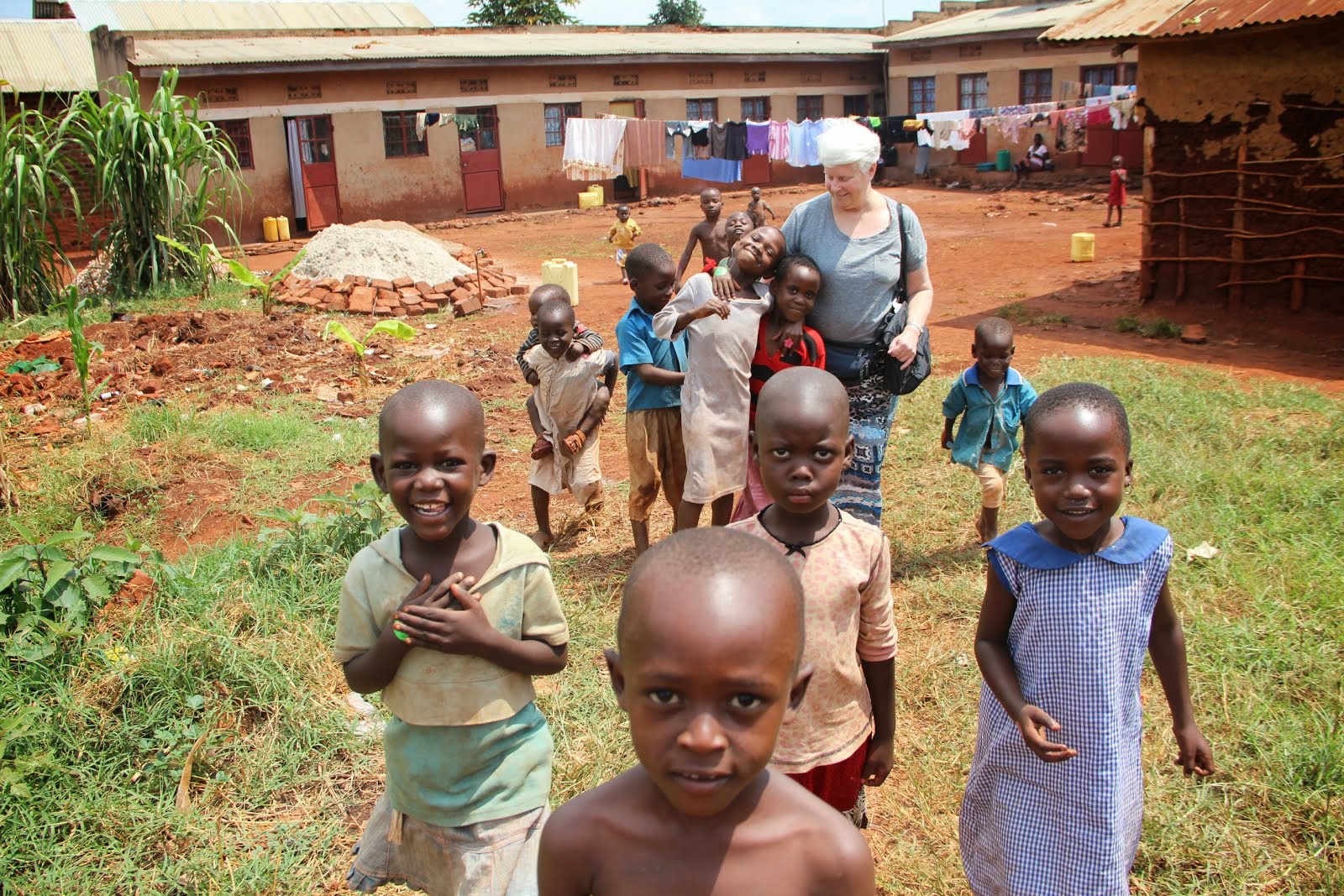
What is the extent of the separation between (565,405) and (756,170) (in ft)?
72.6

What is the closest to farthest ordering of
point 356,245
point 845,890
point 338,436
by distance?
point 845,890 → point 338,436 → point 356,245

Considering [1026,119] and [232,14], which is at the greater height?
[232,14]

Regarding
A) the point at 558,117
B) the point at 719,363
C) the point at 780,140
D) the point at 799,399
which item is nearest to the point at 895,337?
the point at 719,363

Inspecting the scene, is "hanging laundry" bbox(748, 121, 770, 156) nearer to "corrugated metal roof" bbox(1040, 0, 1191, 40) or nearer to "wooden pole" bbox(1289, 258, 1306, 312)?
"corrugated metal roof" bbox(1040, 0, 1191, 40)

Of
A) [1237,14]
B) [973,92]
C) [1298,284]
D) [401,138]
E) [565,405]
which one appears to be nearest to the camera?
[565,405]

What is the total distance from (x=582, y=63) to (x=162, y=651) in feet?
71.4

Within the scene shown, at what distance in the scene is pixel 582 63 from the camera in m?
23.1

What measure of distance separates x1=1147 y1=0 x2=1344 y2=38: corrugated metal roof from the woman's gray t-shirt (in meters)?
6.29

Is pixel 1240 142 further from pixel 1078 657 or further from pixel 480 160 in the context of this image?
pixel 480 160

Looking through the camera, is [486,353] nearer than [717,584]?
No

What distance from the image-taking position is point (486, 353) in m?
9.16

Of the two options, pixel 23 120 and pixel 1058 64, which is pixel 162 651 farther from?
pixel 1058 64

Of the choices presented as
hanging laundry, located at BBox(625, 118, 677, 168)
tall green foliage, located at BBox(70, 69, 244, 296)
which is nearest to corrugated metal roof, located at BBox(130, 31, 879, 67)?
hanging laundry, located at BBox(625, 118, 677, 168)

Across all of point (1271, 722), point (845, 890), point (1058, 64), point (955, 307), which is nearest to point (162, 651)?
point (845, 890)
